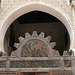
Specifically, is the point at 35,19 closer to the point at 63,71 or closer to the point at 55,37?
the point at 55,37

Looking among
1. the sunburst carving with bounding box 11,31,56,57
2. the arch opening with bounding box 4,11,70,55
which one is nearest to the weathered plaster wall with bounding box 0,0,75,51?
the sunburst carving with bounding box 11,31,56,57

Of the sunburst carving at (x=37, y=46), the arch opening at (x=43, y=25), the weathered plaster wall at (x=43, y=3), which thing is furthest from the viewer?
the arch opening at (x=43, y=25)

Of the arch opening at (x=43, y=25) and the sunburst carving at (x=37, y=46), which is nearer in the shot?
the sunburst carving at (x=37, y=46)

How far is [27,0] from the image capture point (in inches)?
141

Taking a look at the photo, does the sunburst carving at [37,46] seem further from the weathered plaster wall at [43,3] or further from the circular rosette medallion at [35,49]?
the weathered plaster wall at [43,3]

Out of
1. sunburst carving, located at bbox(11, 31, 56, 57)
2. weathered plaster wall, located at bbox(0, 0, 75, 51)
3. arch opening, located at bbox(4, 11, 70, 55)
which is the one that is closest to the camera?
sunburst carving, located at bbox(11, 31, 56, 57)

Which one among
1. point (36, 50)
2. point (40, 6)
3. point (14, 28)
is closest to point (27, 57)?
point (36, 50)

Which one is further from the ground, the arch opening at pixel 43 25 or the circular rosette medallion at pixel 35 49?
the arch opening at pixel 43 25

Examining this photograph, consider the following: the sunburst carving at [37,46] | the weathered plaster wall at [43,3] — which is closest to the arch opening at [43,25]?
the weathered plaster wall at [43,3]

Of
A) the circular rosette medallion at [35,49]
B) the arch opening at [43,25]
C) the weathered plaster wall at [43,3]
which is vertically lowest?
the circular rosette medallion at [35,49]

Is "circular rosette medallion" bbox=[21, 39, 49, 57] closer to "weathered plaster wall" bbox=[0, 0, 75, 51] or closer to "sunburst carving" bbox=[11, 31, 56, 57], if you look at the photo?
"sunburst carving" bbox=[11, 31, 56, 57]

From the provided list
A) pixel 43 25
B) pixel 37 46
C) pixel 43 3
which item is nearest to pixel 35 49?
pixel 37 46

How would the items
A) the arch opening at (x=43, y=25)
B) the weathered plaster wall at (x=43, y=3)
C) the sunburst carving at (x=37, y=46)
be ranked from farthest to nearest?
the arch opening at (x=43, y=25), the weathered plaster wall at (x=43, y=3), the sunburst carving at (x=37, y=46)

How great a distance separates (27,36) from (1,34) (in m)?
0.66
